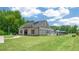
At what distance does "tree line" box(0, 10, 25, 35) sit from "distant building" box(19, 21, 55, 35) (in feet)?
0.15

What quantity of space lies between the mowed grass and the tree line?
6 centimetres

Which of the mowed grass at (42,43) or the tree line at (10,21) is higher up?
the tree line at (10,21)

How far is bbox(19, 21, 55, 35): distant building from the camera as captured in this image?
2.99 metres

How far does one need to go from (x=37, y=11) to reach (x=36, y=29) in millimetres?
138

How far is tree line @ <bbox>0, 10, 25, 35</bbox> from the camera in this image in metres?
2.99

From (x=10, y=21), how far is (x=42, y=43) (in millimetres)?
299

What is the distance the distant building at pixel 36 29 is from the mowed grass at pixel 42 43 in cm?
3

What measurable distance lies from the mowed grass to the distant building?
0.10 ft

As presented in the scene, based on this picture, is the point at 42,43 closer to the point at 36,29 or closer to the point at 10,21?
the point at 36,29

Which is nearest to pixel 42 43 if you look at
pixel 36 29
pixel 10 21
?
pixel 36 29

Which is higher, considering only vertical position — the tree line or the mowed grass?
the tree line

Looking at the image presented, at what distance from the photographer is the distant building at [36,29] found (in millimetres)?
2988
